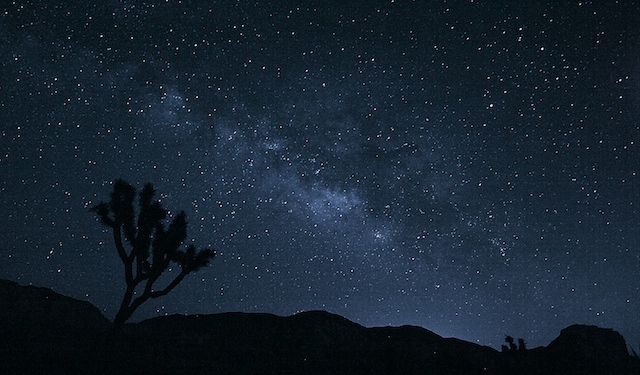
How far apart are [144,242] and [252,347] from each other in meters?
6.08

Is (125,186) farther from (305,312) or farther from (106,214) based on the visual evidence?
(305,312)

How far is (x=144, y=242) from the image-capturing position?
38.7 feet

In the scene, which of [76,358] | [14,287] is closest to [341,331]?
[76,358]

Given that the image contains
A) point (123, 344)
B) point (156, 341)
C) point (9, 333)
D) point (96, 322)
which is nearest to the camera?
point (9, 333)

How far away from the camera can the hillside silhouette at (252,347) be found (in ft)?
37.4

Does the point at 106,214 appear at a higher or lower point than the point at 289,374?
higher

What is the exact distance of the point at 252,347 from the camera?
49.0 feet

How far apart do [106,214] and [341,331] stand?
10859mm

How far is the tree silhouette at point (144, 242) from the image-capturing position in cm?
1155

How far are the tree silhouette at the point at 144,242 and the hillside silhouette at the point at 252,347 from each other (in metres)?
1.41

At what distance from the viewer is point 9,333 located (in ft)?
38.4

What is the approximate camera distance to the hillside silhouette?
449 inches

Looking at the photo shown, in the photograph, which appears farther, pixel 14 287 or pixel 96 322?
pixel 96 322

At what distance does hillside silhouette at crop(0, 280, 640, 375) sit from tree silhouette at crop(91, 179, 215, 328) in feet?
4.63
